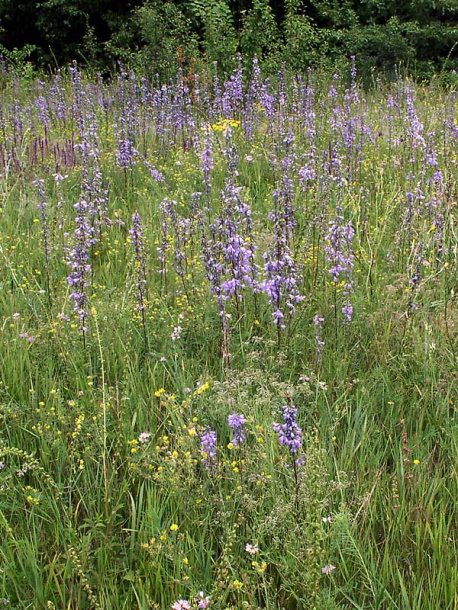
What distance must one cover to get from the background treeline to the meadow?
7032 mm

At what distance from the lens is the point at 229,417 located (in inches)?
75.4

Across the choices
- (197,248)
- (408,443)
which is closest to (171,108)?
(197,248)

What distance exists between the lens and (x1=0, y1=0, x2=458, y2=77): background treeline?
34.0 ft

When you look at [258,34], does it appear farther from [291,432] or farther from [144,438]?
[291,432]

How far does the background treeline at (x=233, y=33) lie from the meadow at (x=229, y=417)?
277 inches

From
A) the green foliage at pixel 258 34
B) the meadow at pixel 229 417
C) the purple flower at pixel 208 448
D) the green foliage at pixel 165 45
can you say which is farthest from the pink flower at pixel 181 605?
the green foliage at pixel 258 34

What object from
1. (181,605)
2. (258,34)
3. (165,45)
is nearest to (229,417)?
(181,605)

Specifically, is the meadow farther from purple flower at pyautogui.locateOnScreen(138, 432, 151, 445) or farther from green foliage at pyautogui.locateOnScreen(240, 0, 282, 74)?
green foliage at pyautogui.locateOnScreen(240, 0, 282, 74)

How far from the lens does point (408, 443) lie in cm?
223

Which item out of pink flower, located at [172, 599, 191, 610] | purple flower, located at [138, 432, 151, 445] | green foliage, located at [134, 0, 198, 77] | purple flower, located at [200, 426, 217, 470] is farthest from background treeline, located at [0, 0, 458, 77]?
pink flower, located at [172, 599, 191, 610]

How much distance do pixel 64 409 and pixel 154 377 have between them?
406 mm

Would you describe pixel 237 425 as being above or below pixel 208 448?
above

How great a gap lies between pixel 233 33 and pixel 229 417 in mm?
10546

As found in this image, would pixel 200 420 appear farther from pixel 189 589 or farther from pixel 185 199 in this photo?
pixel 185 199
